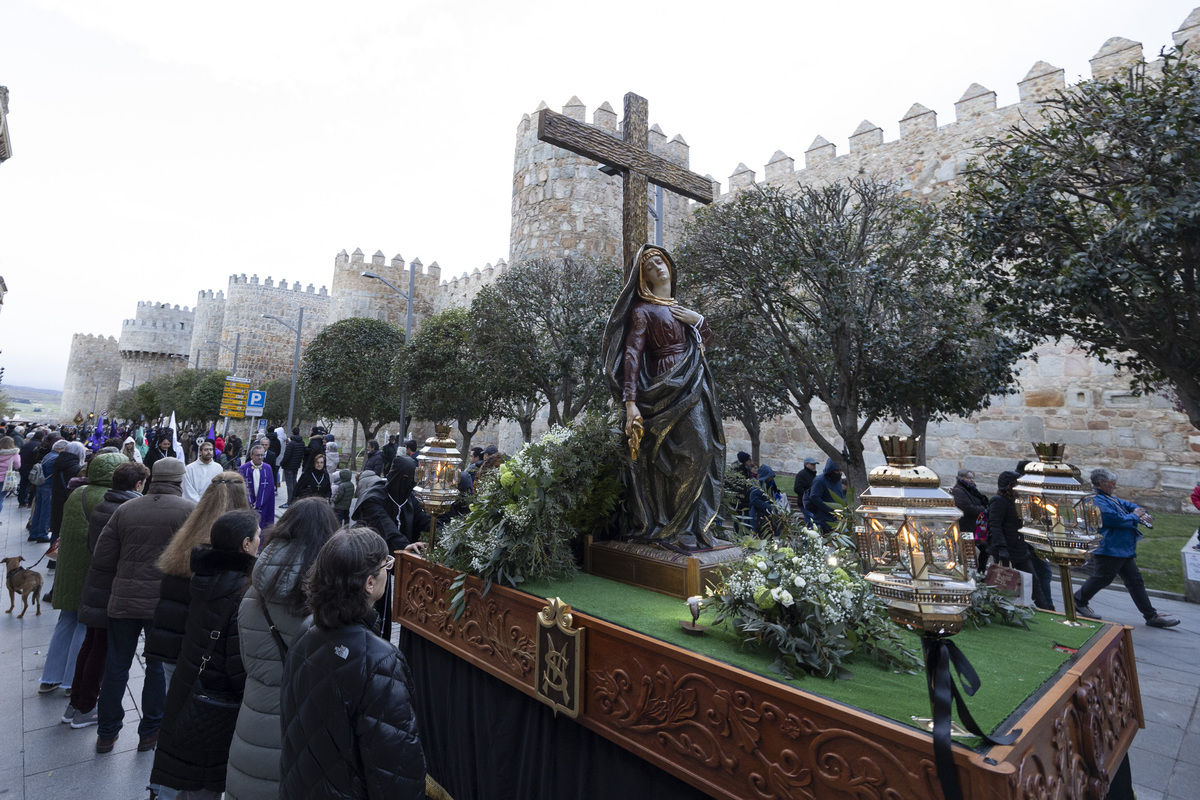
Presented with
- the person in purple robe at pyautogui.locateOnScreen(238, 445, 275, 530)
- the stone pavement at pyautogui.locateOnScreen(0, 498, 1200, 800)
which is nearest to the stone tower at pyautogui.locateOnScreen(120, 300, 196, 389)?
the person in purple robe at pyautogui.locateOnScreen(238, 445, 275, 530)

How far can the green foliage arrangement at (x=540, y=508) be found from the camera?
3348 mm

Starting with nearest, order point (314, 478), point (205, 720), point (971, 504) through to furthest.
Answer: point (205, 720) → point (971, 504) → point (314, 478)

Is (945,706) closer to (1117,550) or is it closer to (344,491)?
(1117,550)

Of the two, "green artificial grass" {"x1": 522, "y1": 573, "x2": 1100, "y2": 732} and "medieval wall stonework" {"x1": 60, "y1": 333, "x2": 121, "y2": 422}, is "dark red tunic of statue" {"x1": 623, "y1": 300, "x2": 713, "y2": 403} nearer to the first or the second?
"green artificial grass" {"x1": 522, "y1": 573, "x2": 1100, "y2": 732}

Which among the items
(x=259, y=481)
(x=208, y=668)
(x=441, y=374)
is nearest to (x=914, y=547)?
(x=208, y=668)

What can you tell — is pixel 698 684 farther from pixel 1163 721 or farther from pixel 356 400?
pixel 356 400

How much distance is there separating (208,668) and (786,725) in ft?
8.09

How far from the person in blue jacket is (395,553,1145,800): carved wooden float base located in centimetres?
425

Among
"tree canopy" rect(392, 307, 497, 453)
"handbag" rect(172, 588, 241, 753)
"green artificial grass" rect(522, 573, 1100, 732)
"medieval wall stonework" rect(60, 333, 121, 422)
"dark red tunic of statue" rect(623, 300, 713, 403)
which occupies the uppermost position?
"medieval wall stonework" rect(60, 333, 121, 422)

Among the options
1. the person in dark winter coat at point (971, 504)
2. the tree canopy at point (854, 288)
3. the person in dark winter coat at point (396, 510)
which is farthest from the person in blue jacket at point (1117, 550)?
the person in dark winter coat at point (396, 510)

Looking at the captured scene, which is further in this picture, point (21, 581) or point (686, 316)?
point (21, 581)

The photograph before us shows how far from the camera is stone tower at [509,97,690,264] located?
15383 mm

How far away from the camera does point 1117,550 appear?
6.25 metres

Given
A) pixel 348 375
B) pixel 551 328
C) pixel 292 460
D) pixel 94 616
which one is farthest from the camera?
pixel 348 375
